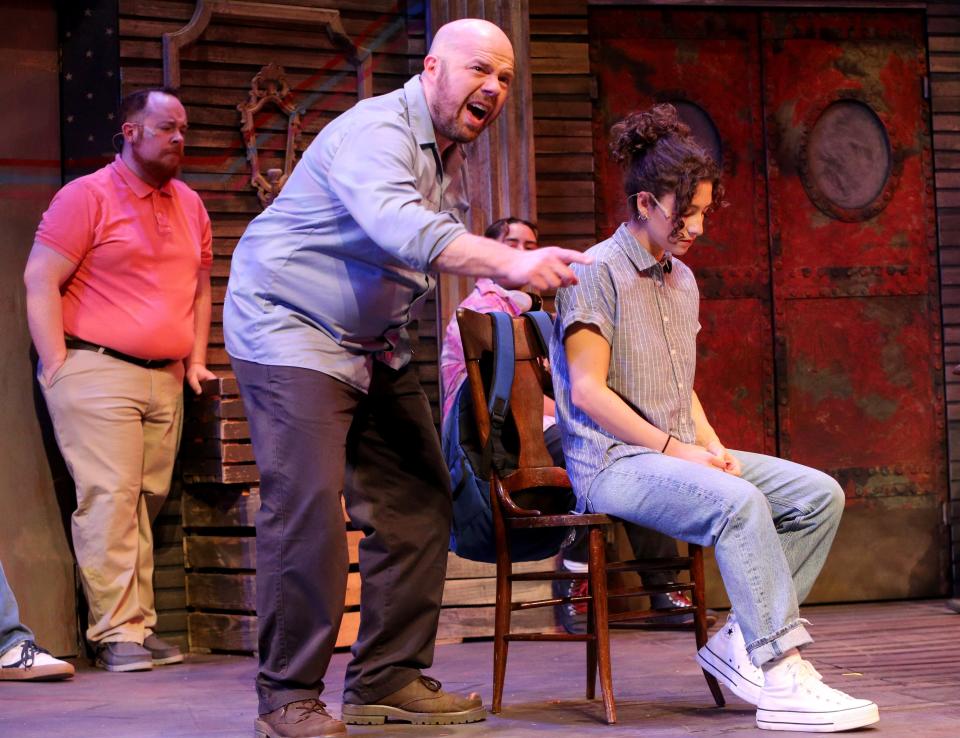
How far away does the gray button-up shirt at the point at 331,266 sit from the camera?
10.6ft

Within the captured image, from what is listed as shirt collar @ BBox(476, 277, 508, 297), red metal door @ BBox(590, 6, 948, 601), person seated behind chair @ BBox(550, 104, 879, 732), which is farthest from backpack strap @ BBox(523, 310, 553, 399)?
red metal door @ BBox(590, 6, 948, 601)

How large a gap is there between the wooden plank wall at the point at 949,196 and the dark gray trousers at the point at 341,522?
3692 millimetres

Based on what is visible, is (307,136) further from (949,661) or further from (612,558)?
(949,661)

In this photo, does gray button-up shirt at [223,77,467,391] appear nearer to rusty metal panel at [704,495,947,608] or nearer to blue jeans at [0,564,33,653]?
blue jeans at [0,564,33,653]

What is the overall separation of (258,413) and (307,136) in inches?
113

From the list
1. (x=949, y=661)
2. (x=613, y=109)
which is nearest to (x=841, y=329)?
(x=613, y=109)

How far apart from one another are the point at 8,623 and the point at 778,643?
2921 mm

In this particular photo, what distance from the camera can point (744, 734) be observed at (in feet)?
10.4

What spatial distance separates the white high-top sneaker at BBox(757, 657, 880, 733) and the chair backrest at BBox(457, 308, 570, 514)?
36.3 inches

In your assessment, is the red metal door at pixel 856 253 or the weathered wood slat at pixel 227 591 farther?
the red metal door at pixel 856 253

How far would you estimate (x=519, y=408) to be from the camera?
12.9ft

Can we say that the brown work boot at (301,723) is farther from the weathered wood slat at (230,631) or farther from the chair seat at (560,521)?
the weathered wood slat at (230,631)

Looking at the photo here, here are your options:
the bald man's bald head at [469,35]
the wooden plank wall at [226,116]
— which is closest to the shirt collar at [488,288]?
the wooden plank wall at [226,116]

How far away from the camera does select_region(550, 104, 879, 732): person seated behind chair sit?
3189mm
